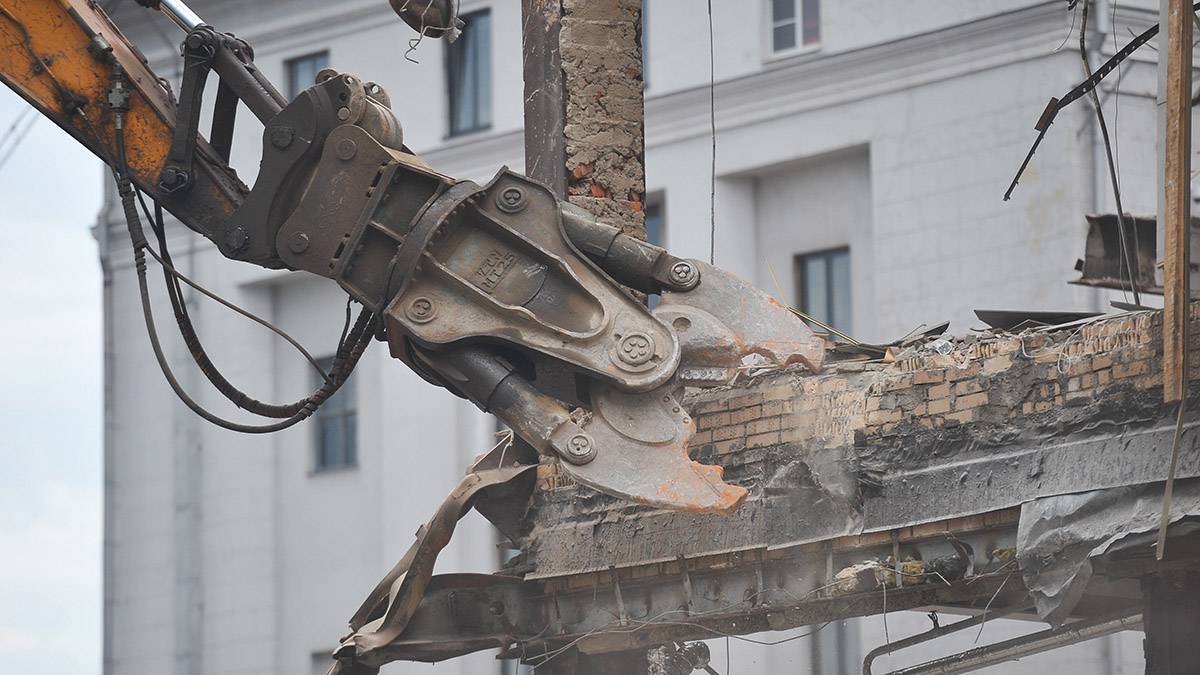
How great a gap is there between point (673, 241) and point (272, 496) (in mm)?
7107

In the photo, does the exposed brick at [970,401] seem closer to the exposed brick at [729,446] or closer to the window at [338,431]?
the exposed brick at [729,446]

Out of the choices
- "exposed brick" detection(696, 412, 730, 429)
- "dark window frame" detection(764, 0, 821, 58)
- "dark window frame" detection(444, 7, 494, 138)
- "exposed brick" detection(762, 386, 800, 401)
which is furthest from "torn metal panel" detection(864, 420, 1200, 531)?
"dark window frame" detection(444, 7, 494, 138)

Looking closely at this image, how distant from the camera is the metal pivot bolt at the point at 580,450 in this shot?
307 inches

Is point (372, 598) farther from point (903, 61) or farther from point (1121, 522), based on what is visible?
point (903, 61)

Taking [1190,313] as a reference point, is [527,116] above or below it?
above

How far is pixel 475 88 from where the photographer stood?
2756 centimetres

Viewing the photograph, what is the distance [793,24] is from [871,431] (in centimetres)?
1536

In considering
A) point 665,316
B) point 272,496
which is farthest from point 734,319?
point 272,496

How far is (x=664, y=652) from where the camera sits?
36.7ft

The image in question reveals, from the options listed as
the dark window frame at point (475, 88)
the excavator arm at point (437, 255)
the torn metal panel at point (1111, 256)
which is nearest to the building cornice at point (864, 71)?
the dark window frame at point (475, 88)

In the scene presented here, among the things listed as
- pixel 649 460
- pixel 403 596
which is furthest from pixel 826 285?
pixel 649 460

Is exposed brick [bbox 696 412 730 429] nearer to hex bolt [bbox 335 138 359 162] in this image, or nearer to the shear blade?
the shear blade

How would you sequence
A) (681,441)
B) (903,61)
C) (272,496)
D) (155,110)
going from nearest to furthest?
(681,441)
(155,110)
(903,61)
(272,496)

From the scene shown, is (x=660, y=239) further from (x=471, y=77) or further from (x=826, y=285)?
(x=471, y=77)
